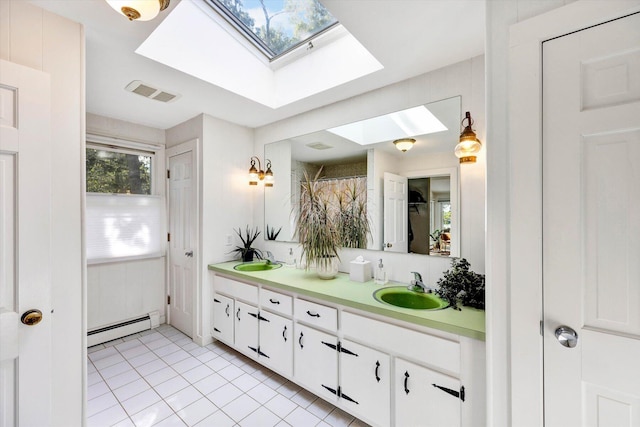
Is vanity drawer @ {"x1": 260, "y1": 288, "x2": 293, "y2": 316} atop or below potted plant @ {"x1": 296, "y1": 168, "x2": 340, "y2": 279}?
below

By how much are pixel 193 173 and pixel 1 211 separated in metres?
1.73

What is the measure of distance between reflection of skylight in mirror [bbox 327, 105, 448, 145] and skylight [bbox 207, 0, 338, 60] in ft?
2.53

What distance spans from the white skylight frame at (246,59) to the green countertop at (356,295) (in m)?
1.60

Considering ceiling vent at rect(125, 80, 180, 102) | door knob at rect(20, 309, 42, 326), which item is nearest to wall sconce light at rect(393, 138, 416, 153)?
ceiling vent at rect(125, 80, 180, 102)

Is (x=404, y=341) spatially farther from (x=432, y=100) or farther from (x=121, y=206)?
(x=121, y=206)

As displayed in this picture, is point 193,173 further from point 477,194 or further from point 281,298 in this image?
point 477,194

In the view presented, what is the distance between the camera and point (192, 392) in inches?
79.7

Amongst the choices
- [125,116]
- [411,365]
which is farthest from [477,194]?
[125,116]

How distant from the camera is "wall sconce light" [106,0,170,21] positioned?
3.45ft

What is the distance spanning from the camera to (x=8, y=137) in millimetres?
1151

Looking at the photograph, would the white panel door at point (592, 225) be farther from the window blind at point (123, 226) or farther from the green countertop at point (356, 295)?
the window blind at point (123, 226)

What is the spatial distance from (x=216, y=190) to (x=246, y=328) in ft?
4.85

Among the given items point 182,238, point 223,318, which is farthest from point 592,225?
point 182,238

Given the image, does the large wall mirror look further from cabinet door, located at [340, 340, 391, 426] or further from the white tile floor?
the white tile floor
